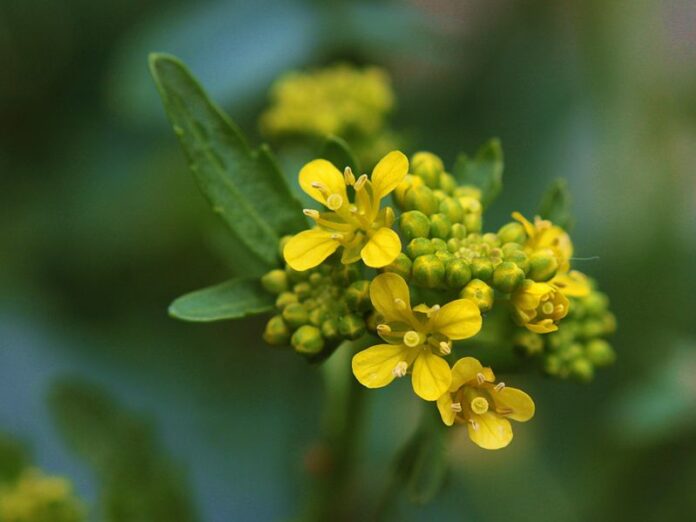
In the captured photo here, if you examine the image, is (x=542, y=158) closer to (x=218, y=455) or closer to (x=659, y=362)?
(x=659, y=362)

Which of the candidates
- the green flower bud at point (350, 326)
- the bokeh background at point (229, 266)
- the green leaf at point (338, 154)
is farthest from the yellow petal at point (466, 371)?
the bokeh background at point (229, 266)

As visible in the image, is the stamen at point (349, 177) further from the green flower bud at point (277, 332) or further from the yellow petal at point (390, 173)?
the green flower bud at point (277, 332)

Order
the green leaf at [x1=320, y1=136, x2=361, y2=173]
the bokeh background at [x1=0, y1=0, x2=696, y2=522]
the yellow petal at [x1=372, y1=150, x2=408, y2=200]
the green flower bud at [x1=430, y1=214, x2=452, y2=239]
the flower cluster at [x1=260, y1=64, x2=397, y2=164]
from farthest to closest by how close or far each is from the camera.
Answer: the bokeh background at [x1=0, y1=0, x2=696, y2=522] → the flower cluster at [x1=260, y1=64, x2=397, y2=164] → the green leaf at [x1=320, y1=136, x2=361, y2=173] → the green flower bud at [x1=430, y1=214, x2=452, y2=239] → the yellow petal at [x1=372, y1=150, x2=408, y2=200]

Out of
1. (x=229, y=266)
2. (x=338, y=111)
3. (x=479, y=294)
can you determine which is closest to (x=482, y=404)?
(x=479, y=294)

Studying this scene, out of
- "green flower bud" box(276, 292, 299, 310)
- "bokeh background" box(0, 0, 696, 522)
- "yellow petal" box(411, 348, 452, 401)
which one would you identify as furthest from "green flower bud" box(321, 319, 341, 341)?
"bokeh background" box(0, 0, 696, 522)

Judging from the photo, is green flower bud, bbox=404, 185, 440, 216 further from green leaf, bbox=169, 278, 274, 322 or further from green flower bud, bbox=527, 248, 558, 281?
green leaf, bbox=169, 278, 274, 322

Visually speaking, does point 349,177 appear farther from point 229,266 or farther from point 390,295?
point 229,266
